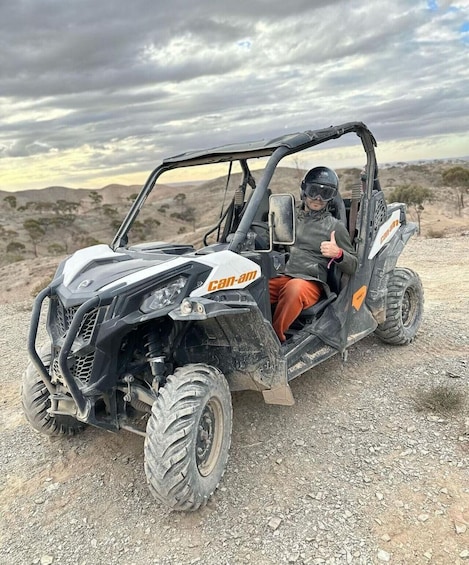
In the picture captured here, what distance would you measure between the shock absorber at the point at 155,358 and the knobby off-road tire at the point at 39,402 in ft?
3.06

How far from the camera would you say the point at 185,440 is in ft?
10.3

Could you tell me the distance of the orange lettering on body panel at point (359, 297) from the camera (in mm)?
4781

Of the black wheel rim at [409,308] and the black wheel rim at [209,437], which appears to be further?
the black wheel rim at [409,308]

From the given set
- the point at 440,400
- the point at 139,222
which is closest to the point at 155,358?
the point at 440,400

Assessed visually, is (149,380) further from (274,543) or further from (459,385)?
(459,385)

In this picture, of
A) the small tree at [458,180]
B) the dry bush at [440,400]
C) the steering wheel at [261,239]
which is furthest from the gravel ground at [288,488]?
the small tree at [458,180]

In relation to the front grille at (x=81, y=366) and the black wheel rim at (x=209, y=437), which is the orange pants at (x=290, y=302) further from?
the front grille at (x=81, y=366)

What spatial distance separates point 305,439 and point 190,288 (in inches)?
62.8

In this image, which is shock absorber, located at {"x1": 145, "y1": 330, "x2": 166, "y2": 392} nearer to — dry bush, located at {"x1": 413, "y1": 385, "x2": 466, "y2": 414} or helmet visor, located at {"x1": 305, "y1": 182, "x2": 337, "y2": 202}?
helmet visor, located at {"x1": 305, "y1": 182, "x2": 337, "y2": 202}

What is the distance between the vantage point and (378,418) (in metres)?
4.37

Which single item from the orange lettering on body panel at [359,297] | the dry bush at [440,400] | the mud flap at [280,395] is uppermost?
the orange lettering on body panel at [359,297]

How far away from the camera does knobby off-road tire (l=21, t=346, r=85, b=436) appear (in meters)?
4.01

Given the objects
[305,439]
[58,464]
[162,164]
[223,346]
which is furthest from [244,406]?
[162,164]

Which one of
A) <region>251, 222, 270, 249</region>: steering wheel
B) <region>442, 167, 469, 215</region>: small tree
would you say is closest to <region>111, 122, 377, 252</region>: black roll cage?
<region>251, 222, 270, 249</region>: steering wheel
